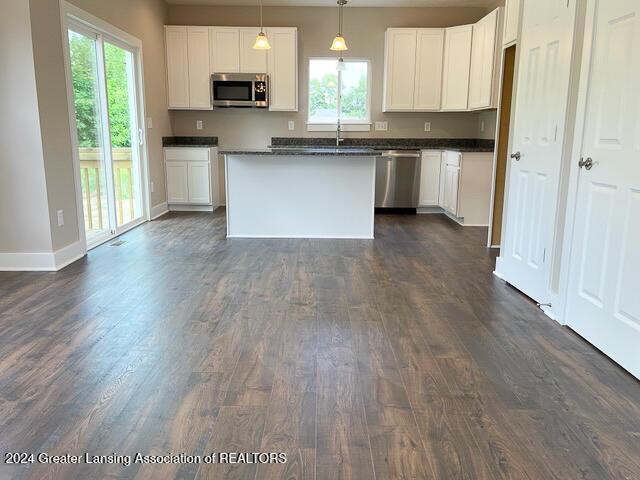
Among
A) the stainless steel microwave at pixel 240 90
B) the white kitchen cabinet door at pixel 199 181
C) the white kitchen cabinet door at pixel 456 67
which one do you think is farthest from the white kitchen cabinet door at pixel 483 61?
the white kitchen cabinet door at pixel 199 181

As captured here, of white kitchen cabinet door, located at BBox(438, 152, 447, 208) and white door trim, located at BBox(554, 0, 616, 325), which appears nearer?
white door trim, located at BBox(554, 0, 616, 325)

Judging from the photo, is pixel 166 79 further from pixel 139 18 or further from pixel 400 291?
pixel 400 291

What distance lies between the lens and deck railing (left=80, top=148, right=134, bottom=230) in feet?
15.2

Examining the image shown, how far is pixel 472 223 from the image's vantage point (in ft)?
19.7

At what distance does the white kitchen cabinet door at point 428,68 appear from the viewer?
651cm

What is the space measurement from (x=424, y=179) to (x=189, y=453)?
5.58 meters

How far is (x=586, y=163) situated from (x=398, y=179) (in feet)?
13.3

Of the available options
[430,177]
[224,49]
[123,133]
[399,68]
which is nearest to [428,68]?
[399,68]

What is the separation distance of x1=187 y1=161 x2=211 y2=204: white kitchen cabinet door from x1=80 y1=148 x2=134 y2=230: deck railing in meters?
1.03

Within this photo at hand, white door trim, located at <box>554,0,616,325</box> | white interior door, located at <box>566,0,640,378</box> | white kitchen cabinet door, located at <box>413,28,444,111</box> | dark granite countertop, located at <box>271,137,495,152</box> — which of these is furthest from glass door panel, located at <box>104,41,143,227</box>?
white interior door, located at <box>566,0,640,378</box>

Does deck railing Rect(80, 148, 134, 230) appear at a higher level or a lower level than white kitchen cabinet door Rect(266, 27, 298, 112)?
lower

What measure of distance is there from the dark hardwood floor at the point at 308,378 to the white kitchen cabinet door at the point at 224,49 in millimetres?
3753

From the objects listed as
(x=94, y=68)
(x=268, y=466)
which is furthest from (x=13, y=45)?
(x=268, y=466)

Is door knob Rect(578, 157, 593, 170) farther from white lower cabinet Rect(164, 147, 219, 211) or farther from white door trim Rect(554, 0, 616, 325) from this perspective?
white lower cabinet Rect(164, 147, 219, 211)
